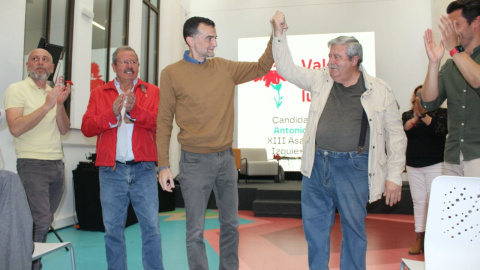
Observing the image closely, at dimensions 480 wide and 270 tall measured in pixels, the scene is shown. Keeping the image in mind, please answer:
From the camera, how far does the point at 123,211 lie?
2395 mm

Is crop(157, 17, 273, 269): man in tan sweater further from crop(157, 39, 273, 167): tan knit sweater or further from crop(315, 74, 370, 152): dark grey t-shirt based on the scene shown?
crop(315, 74, 370, 152): dark grey t-shirt

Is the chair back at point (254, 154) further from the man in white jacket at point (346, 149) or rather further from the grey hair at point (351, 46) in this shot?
the grey hair at point (351, 46)

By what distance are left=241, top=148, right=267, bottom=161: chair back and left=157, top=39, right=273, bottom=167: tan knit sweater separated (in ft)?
18.9

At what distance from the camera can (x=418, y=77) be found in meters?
8.43

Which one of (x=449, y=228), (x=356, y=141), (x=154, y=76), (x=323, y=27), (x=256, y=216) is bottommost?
(x=256, y=216)

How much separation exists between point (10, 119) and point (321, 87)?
2.05 m

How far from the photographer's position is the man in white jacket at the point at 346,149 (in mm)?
2059

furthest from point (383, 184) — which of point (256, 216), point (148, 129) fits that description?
point (256, 216)

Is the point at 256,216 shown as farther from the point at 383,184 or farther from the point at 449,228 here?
the point at 449,228

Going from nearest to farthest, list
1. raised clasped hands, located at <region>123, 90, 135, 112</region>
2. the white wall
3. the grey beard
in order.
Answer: raised clasped hands, located at <region>123, 90, 135, 112</region> → the grey beard → the white wall

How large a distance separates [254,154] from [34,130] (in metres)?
5.72

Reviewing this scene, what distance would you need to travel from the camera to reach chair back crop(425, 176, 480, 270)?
134 centimetres

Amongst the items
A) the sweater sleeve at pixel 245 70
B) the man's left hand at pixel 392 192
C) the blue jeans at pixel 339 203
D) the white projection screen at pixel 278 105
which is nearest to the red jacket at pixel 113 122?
the sweater sleeve at pixel 245 70

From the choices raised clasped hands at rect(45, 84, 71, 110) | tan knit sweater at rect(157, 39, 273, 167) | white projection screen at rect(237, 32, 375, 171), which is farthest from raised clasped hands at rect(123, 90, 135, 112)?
white projection screen at rect(237, 32, 375, 171)
